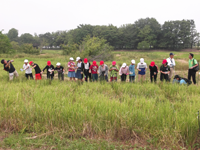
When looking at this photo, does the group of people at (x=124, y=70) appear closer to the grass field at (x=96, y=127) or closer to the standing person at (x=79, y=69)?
the standing person at (x=79, y=69)

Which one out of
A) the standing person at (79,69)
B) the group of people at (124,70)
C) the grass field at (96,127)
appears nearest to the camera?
the grass field at (96,127)

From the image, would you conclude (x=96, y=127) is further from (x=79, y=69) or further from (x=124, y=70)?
(x=79, y=69)

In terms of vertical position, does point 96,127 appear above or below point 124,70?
below

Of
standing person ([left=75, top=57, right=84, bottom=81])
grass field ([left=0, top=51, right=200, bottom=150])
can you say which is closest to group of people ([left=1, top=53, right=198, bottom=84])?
standing person ([left=75, top=57, right=84, bottom=81])

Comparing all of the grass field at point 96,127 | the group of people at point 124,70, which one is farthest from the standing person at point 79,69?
the grass field at point 96,127

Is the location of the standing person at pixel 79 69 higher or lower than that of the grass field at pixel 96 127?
higher

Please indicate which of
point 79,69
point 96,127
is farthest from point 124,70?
point 96,127

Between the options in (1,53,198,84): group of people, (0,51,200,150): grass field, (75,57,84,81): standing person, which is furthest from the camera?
(75,57,84,81): standing person

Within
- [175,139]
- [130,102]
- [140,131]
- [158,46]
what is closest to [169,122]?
[175,139]

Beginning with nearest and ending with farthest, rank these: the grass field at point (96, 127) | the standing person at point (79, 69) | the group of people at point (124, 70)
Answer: the grass field at point (96, 127), the group of people at point (124, 70), the standing person at point (79, 69)

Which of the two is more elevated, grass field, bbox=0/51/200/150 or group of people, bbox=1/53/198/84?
group of people, bbox=1/53/198/84

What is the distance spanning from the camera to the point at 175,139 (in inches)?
113

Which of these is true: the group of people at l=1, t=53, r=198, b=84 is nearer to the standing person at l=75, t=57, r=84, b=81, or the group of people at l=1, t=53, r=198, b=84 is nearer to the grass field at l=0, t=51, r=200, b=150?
the standing person at l=75, t=57, r=84, b=81

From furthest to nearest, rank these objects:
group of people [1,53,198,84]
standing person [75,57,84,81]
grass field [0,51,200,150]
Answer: standing person [75,57,84,81], group of people [1,53,198,84], grass field [0,51,200,150]
